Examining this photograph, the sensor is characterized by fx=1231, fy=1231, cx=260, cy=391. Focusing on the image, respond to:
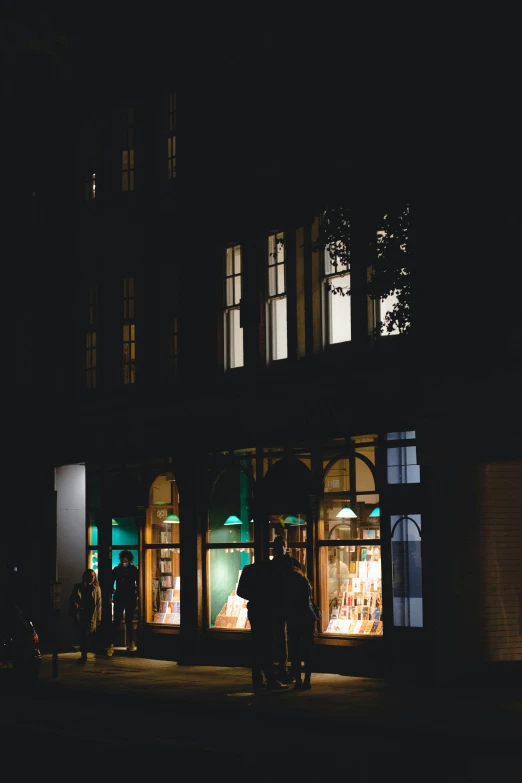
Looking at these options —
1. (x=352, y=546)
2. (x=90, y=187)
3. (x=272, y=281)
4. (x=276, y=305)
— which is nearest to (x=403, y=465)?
(x=352, y=546)

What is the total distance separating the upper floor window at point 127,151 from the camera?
988 inches

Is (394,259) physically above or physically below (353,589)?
above

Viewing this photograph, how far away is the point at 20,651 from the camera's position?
19641 millimetres

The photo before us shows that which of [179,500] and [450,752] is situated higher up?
[179,500]

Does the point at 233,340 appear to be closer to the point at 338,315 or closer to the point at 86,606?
the point at 338,315

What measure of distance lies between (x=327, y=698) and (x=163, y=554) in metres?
7.76

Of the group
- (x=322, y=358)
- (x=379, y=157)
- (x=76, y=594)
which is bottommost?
(x=76, y=594)

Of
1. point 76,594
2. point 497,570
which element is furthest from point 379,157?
point 76,594

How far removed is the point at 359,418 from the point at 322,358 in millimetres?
1323

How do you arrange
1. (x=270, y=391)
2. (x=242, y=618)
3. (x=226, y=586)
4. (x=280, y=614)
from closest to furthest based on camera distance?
(x=280, y=614)
(x=270, y=391)
(x=242, y=618)
(x=226, y=586)

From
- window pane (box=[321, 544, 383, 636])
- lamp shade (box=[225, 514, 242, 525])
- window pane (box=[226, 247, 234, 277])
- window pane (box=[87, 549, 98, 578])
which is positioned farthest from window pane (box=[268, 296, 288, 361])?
window pane (box=[87, 549, 98, 578])

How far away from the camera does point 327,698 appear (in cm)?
1667

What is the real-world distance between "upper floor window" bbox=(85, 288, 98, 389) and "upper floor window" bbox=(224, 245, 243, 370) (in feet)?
13.5

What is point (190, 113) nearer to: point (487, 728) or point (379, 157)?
point (379, 157)
